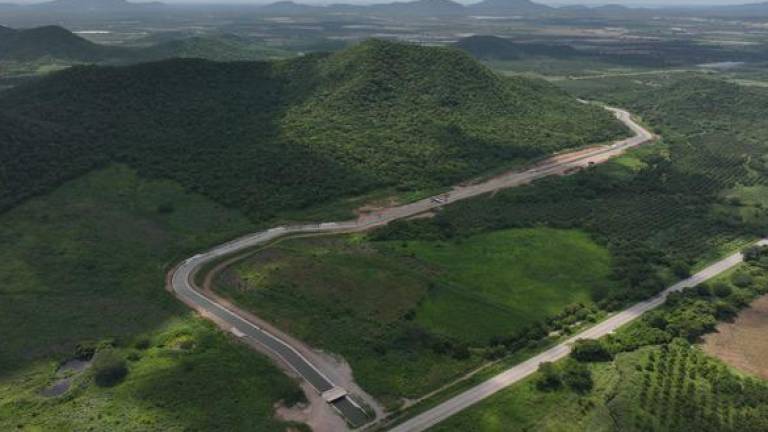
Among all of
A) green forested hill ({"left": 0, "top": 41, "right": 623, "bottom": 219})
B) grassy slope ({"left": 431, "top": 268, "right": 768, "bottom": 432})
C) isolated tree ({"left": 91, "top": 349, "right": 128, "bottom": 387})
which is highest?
green forested hill ({"left": 0, "top": 41, "right": 623, "bottom": 219})

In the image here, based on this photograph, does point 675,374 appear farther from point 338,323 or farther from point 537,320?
point 338,323

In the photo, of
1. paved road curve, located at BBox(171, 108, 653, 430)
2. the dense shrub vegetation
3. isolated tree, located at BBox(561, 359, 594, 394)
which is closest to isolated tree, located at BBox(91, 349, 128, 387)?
paved road curve, located at BBox(171, 108, 653, 430)

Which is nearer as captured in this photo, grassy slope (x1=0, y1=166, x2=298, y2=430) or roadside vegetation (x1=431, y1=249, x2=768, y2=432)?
roadside vegetation (x1=431, y1=249, x2=768, y2=432)

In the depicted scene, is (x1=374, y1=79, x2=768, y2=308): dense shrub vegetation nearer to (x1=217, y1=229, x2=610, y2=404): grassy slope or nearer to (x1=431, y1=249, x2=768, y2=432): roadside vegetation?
(x1=217, y1=229, x2=610, y2=404): grassy slope

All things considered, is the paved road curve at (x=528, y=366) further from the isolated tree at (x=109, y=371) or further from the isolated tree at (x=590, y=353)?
the isolated tree at (x=109, y=371)

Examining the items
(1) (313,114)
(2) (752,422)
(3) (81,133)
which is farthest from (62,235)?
(2) (752,422)

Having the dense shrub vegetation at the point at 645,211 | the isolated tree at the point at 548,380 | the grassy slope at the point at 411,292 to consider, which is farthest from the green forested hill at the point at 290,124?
the isolated tree at the point at 548,380
